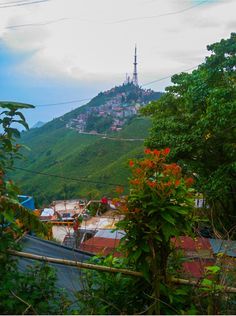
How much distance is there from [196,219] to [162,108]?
1065 cm

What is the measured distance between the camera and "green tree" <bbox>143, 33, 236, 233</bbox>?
9.67m

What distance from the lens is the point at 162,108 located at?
1273 centimetres

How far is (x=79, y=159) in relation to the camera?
52031mm

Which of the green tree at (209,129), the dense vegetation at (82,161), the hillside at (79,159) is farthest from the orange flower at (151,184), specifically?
the dense vegetation at (82,161)

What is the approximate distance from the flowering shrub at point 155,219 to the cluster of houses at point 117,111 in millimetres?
65147

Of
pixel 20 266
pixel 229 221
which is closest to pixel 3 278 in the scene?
pixel 20 266

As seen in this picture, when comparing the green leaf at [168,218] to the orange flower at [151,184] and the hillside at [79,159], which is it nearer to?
the orange flower at [151,184]

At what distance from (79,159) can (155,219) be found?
50144 millimetres

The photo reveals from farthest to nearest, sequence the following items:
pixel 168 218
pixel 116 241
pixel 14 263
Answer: pixel 116 241 → pixel 14 263 → pixel 168 218

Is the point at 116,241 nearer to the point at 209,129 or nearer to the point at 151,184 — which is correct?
the point at 151,184

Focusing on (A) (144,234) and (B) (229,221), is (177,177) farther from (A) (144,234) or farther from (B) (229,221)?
(B) (229,221)

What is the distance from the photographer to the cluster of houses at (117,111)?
7606cm

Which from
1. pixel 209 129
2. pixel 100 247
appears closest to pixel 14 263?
pixel 100 247

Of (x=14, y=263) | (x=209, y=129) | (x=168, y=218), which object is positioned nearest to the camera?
(x=168, y=218)
